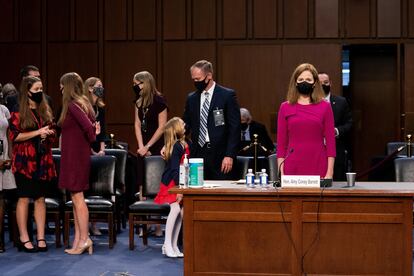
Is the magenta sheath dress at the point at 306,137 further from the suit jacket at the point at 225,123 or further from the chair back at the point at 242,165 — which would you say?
the chair back at the point at 242,165

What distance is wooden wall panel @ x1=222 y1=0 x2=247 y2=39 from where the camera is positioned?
38.4ft

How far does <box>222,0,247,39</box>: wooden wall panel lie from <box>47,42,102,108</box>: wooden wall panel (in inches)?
83.0

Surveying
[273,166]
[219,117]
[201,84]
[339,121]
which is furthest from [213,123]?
[339,121]

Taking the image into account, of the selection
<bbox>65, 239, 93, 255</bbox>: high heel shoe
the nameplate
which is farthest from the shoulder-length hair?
the nameplate

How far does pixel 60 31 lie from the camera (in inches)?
472

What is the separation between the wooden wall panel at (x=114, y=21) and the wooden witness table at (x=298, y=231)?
285 inches

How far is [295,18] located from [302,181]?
6985mm

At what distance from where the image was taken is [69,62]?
39.3ft

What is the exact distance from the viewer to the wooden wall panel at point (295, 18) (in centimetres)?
1159

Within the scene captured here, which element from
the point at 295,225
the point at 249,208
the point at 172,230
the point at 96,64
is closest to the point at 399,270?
the point at 295,225

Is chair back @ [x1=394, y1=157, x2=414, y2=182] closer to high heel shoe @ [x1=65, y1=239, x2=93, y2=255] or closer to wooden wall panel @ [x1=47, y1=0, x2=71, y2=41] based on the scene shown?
high heel shoe @ [x1=65, y1=239, x2=93, y2=255]

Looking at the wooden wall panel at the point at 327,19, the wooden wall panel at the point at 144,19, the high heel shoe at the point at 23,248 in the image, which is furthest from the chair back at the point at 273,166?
the wooden wall panel at the point at 144,19

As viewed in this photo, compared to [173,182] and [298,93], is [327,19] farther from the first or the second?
[298,93]

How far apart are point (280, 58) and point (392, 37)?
1730 mm
